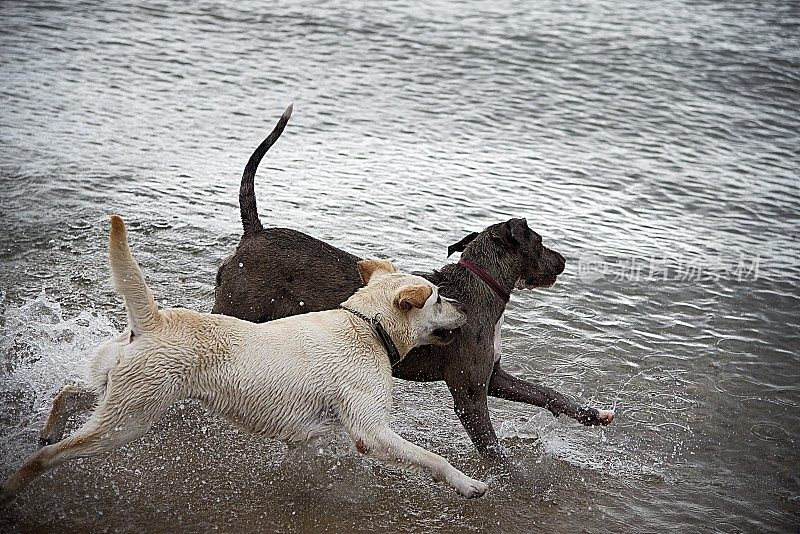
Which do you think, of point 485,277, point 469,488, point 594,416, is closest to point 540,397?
point 594,416

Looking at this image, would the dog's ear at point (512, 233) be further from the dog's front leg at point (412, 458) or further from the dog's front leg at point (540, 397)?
the dog's front leg at point (412, 458)

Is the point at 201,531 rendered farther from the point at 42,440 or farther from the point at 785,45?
the point at 785,45

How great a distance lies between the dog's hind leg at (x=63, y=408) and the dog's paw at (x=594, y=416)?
310 cm

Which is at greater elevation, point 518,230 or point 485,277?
point 518,230

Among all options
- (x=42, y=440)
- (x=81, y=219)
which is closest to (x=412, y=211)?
(x=81, y=219)

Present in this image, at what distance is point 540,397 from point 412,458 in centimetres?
155

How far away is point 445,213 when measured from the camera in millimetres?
9898

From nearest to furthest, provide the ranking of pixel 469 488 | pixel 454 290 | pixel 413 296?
pixel 469 488, pixel 413 296, pixel 454 290

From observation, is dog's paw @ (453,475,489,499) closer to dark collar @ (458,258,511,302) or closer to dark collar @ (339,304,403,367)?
dark collar @ (339,304,403,367)

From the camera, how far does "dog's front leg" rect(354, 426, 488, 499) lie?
4789 millimetres

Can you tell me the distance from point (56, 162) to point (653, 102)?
8.97 metres

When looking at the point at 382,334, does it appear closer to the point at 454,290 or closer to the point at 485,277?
the point at 454,290

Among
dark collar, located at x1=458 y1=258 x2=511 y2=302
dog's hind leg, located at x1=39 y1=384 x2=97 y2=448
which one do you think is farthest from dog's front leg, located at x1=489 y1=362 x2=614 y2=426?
dog's hind leg, located at x1=39 y1=384 x2=97 y2=448

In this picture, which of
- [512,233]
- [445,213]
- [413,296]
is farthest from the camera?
[445,213]
